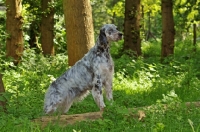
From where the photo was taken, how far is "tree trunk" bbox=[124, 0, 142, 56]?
617 inches

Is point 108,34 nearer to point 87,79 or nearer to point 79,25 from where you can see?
point 87,79

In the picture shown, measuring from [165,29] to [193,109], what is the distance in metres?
9.30

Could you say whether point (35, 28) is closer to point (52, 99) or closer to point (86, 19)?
point (86, 19)

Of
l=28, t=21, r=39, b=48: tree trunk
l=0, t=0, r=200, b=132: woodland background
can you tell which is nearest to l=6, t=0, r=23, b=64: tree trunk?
l=0, t=0, r=200, b=132: woodland background

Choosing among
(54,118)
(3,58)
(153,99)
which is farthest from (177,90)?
(3,58)

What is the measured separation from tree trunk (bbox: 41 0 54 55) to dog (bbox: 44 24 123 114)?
9625 mm

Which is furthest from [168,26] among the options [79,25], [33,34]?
[33,34]

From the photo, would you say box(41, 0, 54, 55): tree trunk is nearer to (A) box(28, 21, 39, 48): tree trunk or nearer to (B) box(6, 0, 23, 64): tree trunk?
(A) box(28, 21, 39, 48): tree trunk

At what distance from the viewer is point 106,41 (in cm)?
723

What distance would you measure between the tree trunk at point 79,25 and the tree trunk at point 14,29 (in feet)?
11.4

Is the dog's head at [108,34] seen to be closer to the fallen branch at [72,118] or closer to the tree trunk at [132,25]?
the fallen branch at [72,118]

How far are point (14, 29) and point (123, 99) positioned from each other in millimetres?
7044

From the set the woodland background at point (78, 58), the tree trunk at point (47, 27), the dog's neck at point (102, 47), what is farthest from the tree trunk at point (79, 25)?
the tree trunk at point (47, 27)

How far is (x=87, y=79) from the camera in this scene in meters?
7.23
